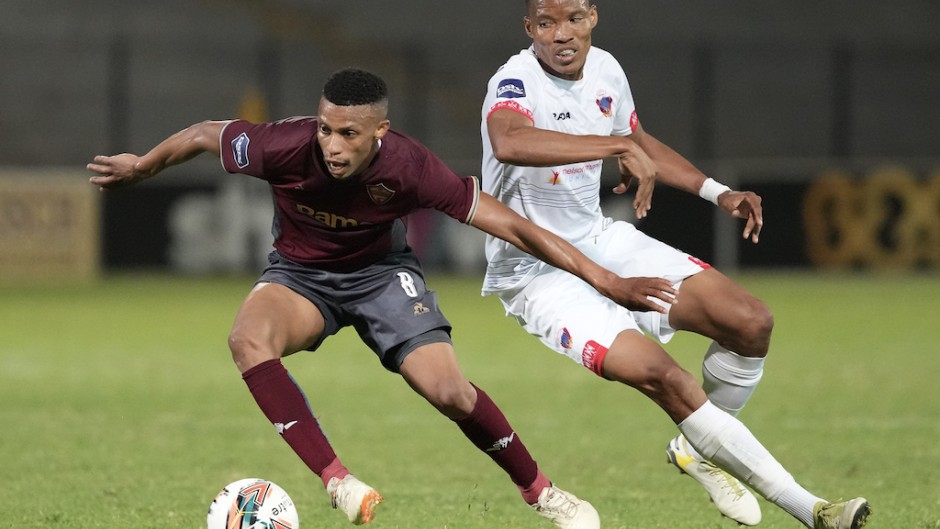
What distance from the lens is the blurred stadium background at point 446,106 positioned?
20234mm

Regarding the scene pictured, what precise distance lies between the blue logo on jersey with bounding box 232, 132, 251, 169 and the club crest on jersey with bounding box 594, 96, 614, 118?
1523 mm

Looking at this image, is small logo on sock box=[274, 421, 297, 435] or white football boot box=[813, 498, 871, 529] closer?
white football boot box=[813, 498, 871, 529]

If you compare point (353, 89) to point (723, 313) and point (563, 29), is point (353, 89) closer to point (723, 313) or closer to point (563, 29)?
point (563, 29)

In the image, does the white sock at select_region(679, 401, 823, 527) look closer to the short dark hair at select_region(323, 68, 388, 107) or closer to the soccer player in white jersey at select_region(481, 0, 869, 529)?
the soccer player in white jersey at select_region(481, 0, 869, 529)

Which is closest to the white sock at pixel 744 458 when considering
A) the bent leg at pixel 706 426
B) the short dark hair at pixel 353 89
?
the bent leg at pixel 706 426

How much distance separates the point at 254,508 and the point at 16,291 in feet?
46.5

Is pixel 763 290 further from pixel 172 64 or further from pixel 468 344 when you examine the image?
pixel 172 64

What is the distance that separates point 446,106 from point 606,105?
19.5 metres

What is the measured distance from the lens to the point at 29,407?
8961mm

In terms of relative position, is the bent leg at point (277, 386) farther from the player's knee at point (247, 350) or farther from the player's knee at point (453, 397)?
the player's knee at point (453, 397)

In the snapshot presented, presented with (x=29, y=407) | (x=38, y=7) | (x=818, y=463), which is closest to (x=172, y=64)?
(x=38, y=7)

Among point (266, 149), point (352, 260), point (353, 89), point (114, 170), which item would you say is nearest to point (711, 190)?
point (352, 260)

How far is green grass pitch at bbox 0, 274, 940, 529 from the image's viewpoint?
19.5 ft

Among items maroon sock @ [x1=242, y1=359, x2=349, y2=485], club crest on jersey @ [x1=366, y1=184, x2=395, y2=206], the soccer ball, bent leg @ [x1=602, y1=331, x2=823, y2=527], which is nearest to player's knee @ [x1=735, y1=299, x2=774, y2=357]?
bent leg @ [x1=602, y1=331, x2=823, y2=527]
